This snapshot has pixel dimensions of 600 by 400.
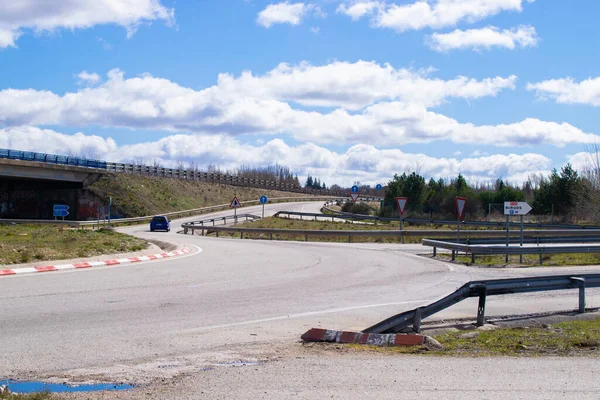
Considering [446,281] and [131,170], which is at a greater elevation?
[131,170]

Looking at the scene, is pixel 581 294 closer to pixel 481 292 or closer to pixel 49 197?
pixel 481 292

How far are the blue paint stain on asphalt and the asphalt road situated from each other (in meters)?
0.30

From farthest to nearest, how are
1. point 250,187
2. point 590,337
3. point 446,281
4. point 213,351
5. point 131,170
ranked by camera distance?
point 250,187
point 131,170
point 446,281
point 590,337
point 213,351

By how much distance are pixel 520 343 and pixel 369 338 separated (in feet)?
6.95

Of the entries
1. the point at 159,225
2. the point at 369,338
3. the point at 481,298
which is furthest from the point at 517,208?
the point at 159,225

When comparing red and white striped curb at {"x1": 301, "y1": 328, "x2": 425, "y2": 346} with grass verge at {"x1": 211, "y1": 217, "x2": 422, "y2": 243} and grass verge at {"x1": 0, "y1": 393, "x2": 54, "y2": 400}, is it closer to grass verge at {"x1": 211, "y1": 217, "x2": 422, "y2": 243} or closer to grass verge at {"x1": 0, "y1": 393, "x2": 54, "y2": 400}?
grass verge at {"x1": 0, "y1": 393, "x2": 54, "y2": 400}

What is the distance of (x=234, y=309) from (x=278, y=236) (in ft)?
110

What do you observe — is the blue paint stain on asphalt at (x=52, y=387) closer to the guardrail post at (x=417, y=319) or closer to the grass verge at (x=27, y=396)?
the grass verge at (x=27, y=396)

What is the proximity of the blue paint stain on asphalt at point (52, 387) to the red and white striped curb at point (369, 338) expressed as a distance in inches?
128

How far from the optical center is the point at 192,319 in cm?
1102

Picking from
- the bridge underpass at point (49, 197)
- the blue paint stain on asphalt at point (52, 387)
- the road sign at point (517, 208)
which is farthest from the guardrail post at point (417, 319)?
the bridge underpass at point (49, 197)

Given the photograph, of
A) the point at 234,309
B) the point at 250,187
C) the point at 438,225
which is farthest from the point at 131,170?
the point at 234,309

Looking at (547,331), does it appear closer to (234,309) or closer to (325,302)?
(325,302)

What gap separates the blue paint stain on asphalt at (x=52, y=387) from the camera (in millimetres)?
6613
